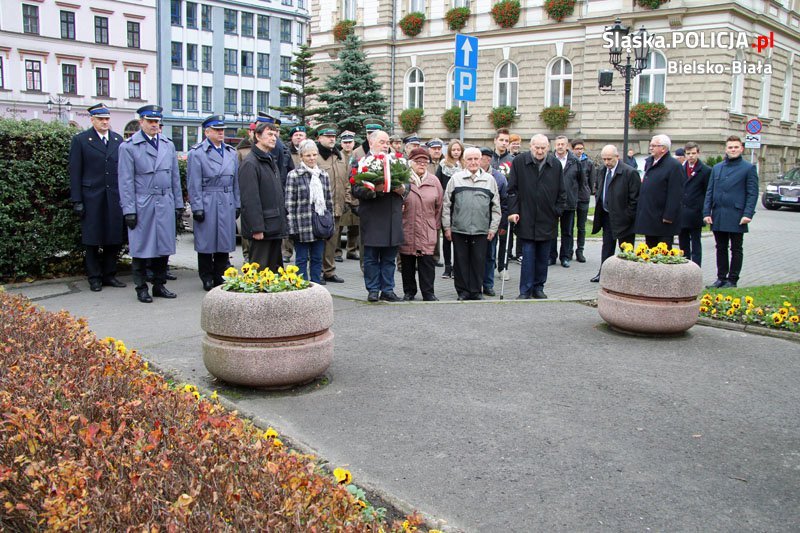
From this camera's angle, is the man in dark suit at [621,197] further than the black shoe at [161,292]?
Yes

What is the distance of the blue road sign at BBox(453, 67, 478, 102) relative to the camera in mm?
12469

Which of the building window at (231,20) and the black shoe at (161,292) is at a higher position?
the building window at (231,20)

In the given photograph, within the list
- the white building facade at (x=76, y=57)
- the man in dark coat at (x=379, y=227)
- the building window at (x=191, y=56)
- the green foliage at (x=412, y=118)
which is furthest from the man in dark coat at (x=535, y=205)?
the building window at (x=191, y=56)

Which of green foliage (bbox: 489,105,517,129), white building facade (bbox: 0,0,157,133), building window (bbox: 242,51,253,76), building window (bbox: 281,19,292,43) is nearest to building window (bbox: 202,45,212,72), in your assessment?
building window (bbox: 242,51,253,76)

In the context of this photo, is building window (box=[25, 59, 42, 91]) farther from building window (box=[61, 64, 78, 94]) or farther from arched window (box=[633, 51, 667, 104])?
arched window (box=[633, 51, 667, 104])

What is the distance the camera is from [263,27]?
7831cm

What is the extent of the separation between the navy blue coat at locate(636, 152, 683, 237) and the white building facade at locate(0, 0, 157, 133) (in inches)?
2122

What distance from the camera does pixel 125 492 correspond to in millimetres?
2904

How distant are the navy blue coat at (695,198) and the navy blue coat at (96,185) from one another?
793cm

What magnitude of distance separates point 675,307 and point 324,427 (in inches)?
156

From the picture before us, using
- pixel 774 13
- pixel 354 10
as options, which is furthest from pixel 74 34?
pixel 774 13

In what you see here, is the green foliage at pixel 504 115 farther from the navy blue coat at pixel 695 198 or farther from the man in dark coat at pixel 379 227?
the man in dark coat at pixel 379 227

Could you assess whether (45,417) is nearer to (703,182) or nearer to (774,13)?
(703,182)

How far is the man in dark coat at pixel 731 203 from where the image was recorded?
10.8 metres
